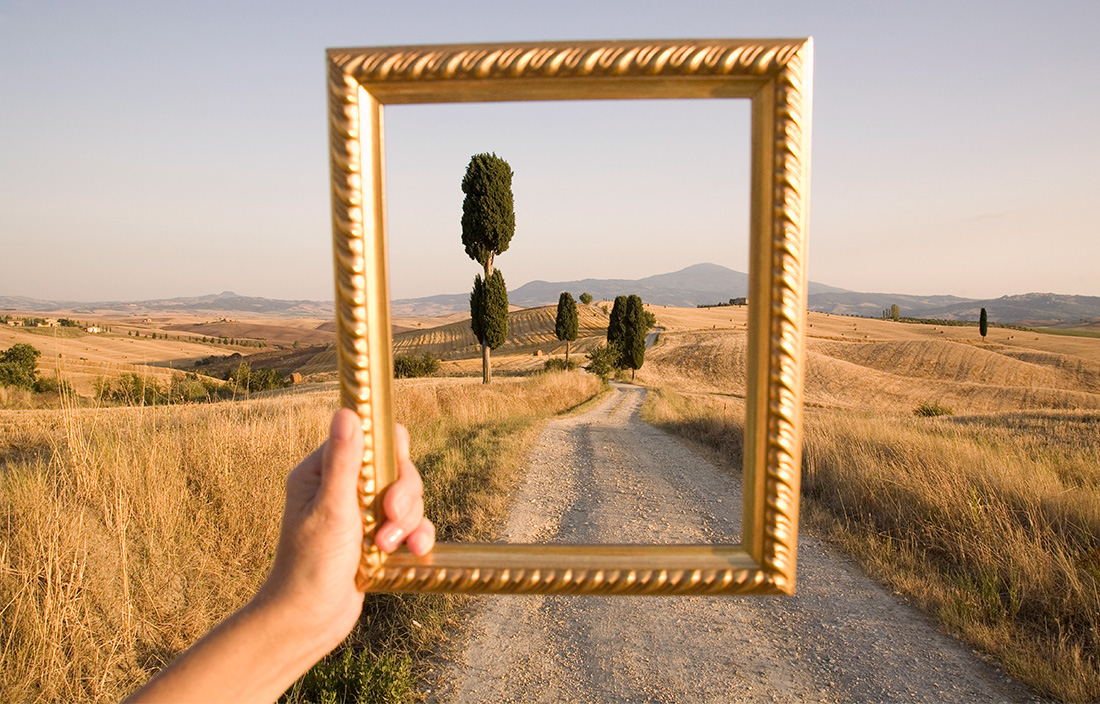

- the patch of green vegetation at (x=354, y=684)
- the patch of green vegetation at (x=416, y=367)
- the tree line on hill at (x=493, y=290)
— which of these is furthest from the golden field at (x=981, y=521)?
the patch of green vegetation at (x=416, y=367)

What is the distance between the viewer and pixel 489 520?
528 centimetres

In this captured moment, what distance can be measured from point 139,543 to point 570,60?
14.1 feet

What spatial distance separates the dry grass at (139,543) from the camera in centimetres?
288

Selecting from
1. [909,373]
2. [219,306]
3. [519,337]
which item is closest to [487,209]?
[519,337]

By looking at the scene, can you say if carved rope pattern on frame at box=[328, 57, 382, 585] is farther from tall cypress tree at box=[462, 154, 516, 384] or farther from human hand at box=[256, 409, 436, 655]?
tall cypress tree at box=[462, 154, 516, 384]

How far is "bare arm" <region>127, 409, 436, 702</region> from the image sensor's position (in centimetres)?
100

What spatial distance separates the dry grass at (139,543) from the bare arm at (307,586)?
105 inches

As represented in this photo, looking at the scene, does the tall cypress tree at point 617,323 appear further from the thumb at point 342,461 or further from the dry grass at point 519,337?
the thumb at point 342,461

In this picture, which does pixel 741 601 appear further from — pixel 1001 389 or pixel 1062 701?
pixel 1001 389

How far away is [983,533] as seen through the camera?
16.1 feet

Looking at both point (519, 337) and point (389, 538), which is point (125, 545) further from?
point (519, 337)

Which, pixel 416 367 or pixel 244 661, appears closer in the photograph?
pixel 244 661

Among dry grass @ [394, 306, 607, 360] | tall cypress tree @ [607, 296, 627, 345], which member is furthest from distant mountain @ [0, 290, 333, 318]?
tall cypress tree @ [607, 296, 627, 345]

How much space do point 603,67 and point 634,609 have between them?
4.16 meters
